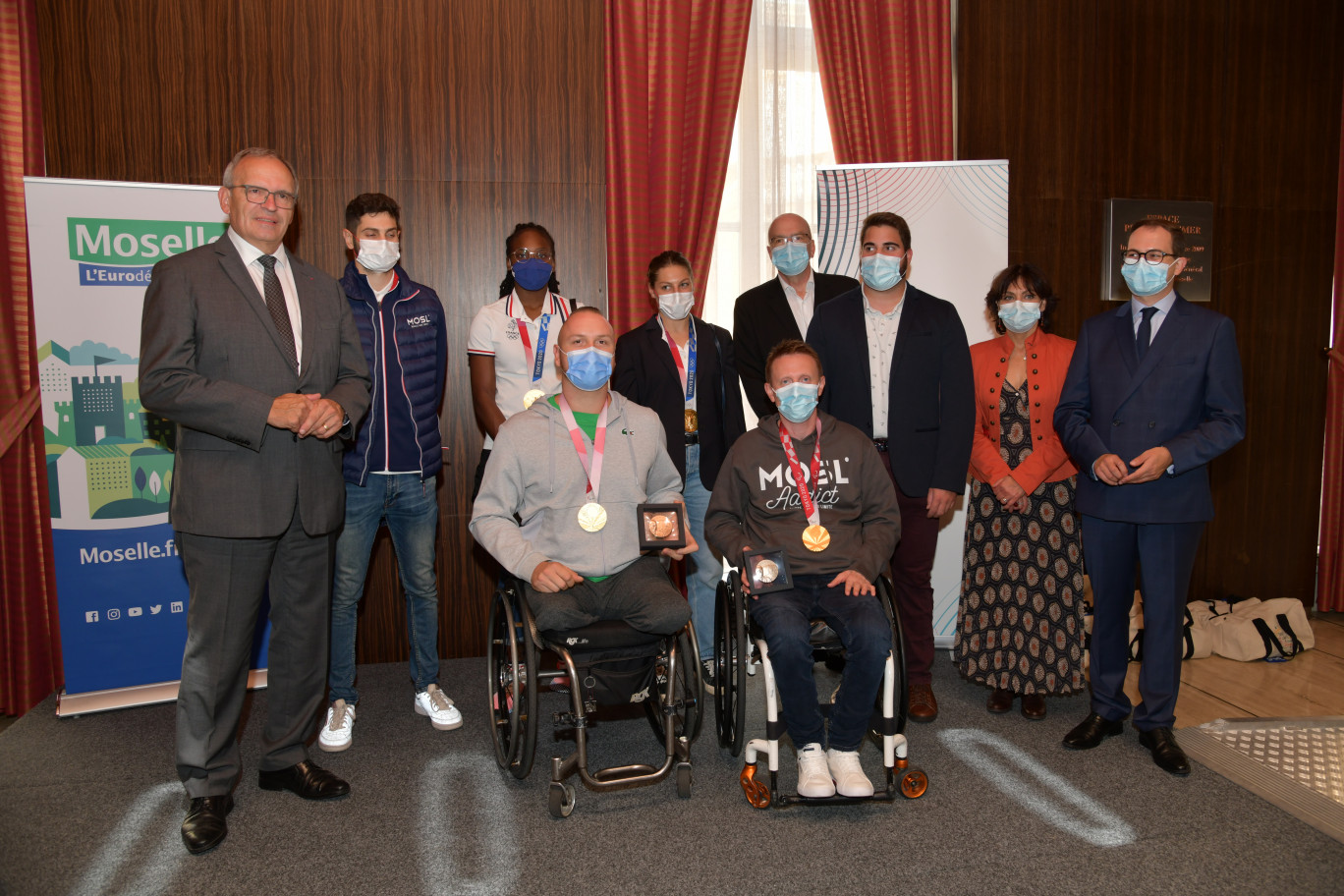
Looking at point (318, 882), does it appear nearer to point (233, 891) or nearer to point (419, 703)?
point (233, 891)

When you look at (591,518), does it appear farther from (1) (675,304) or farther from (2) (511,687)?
(1) (675,304)

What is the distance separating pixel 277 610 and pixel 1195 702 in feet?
10.9

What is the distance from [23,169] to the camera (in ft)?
10.9

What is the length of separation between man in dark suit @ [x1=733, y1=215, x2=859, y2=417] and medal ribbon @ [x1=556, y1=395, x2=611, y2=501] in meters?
0.82

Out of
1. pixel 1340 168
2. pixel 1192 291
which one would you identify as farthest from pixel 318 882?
pixel 1340 168

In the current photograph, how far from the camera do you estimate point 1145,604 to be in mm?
2709

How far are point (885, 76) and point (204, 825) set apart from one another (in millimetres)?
4101

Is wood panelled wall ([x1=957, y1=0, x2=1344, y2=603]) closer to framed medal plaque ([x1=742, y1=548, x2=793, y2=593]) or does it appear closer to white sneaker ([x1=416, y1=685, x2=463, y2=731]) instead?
framed medal plaque ([x1=742, y1=548, x2=793, y2=593])

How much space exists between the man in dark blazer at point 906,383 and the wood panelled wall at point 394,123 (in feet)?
4.47

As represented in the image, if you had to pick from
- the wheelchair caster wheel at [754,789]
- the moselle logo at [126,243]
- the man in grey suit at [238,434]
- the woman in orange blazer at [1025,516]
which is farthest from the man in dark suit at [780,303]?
the moselle logo at [126,243]

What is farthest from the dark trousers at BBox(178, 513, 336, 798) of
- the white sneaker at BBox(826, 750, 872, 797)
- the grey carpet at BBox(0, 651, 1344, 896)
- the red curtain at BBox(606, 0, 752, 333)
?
the red curtain at BBox(606, 0, 752, 333)

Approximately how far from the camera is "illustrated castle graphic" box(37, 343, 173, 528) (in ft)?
10.0

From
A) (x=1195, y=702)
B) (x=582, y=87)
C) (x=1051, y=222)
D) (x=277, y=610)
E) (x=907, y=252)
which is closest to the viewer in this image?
(x=277, y=610)

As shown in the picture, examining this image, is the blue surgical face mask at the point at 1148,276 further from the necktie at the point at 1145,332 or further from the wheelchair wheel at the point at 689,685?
the wheelchair wheel at the point at 689,685
